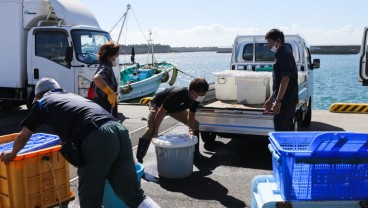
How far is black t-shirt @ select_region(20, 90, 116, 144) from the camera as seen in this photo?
3287mm

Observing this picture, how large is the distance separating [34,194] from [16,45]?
7.34 meters

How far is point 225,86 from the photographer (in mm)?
7680

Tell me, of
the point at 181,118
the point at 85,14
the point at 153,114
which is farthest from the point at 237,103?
the point at 85,14

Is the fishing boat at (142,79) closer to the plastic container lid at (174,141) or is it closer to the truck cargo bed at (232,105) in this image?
the truck cargo bed at (232,105)

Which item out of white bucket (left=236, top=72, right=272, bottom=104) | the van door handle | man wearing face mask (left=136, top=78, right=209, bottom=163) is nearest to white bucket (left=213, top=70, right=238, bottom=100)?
white bucket (left=236, top=72, right=272, bottom=104)

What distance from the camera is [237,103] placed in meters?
7.37

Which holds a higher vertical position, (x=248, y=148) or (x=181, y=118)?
(x=181, y=118)

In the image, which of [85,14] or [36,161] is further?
[85,14]

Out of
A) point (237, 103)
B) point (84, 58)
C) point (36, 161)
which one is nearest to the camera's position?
point (36, 161)

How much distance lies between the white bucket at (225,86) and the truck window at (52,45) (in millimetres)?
4300

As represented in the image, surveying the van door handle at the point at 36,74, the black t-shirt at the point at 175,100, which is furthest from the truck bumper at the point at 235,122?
the van door handle at the point at 36,74

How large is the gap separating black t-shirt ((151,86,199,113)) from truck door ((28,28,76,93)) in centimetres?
470

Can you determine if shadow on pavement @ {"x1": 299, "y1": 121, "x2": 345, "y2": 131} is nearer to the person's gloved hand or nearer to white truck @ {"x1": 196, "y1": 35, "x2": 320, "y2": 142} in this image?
white truck @ {"x1": 196, "y1": 35, "x2": 320, "y2": 142}

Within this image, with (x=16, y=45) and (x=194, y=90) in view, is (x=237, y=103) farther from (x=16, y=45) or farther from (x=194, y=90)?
(x=16, y=45)
